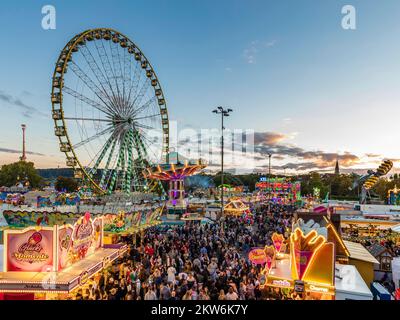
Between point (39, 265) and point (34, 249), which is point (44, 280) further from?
point (34, 249)

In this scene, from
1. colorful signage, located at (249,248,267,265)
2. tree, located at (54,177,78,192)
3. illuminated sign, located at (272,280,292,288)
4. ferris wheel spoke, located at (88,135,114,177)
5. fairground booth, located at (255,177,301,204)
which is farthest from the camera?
tree, located at (54,177,78,192)

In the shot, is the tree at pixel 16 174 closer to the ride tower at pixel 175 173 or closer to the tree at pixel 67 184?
the tree at pixel 67 184

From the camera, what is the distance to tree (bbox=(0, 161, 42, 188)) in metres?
71.3


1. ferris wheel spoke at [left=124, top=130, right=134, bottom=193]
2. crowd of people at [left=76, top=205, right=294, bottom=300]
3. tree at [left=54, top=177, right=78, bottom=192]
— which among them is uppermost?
ferris wheel spoke at [left=124, top=130, right=134, bottom=193]

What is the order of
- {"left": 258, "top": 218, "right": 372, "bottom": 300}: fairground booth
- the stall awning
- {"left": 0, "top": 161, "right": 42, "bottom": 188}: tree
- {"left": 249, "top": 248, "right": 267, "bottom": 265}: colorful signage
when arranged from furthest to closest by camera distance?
{"left": 0, "top": 161, "right": 42, "bottom": 188}: tree, {"left": 249, "top": 248, "right": 267, "bottom": 265}: colorful signage, {"left": 258, "top": 218, "right": 372, "bottom": 300}: fairground booth, the stall awning

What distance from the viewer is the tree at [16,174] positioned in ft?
234

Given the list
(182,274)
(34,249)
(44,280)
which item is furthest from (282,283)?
(34,249)

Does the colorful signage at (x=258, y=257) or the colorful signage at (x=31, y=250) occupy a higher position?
the colorful signage at (x=31, y=250)

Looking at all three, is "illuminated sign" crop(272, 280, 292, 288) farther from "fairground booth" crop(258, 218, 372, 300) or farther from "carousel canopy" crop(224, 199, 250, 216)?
"carousel canopy" crop(224, 199, 250, 216)

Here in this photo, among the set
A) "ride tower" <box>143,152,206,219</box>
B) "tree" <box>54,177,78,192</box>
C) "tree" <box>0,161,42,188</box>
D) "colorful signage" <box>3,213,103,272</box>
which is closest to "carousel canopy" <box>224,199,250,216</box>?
"ride tower" <box>143,152,206,219</box>

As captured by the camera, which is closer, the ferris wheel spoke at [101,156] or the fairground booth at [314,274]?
the fairground booth at [314,274]

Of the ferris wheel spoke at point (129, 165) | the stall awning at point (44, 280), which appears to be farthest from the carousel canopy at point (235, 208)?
the stall awning at point (44, 280)
